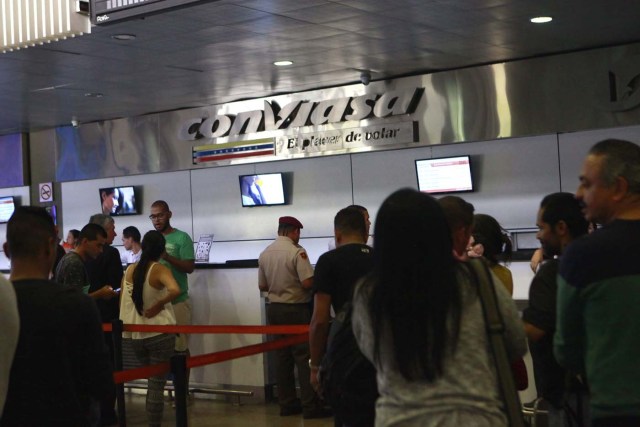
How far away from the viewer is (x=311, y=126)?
38.9 feet

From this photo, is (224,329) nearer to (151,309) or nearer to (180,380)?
(151,309)

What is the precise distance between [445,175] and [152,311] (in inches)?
190

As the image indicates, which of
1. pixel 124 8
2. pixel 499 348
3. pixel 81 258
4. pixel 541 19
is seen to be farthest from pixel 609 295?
pixel 541 19

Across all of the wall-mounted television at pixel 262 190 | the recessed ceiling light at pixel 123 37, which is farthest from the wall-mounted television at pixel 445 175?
the recessed ceiling light at pixel 123 37

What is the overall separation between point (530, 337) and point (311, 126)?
8.75 metres

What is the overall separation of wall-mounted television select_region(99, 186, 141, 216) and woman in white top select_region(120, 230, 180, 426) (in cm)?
706

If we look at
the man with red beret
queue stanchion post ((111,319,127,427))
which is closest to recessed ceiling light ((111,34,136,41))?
the man with red beret

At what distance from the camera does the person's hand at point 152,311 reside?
7.25 meters

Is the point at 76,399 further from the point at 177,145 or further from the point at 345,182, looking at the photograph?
the point at 177,145

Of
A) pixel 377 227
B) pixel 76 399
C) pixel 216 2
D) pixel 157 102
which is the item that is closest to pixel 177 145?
pixel 157 102

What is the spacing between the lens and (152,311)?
286 inches

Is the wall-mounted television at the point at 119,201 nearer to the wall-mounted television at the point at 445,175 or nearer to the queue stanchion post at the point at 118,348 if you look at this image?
the wall-mounted television at the point at 445,175

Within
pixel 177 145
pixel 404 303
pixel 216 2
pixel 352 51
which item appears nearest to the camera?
pixel 404 303

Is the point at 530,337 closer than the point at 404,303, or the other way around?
the point at 404,303
